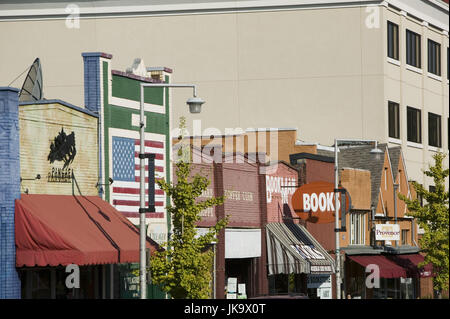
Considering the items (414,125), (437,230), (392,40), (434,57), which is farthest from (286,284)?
(434,57)

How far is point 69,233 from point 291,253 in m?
19.3

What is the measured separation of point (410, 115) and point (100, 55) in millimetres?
42435

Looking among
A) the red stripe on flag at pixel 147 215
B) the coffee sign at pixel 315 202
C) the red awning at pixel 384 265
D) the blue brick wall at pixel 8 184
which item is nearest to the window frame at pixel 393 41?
the red awning at pixel 384 265

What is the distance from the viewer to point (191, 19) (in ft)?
250

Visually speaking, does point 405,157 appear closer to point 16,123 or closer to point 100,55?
point 100,55

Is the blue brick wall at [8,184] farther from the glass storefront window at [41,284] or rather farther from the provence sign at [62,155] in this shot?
the provence sign at [62,155]

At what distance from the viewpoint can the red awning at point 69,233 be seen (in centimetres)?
3616

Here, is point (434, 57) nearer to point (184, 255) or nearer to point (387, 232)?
point (387, 232)

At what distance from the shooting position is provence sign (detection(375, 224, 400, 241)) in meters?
66.1

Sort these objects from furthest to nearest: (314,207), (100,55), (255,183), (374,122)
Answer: (374,122) < (314,207) < (255,183) < (100,55)

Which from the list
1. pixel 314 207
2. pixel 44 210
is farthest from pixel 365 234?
pixel 44 210

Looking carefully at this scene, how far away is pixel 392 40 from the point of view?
7669 centimetres

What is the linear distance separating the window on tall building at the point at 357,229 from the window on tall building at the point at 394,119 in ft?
40.5

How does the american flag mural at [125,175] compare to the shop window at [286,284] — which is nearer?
the american flag mural at [125,175]
